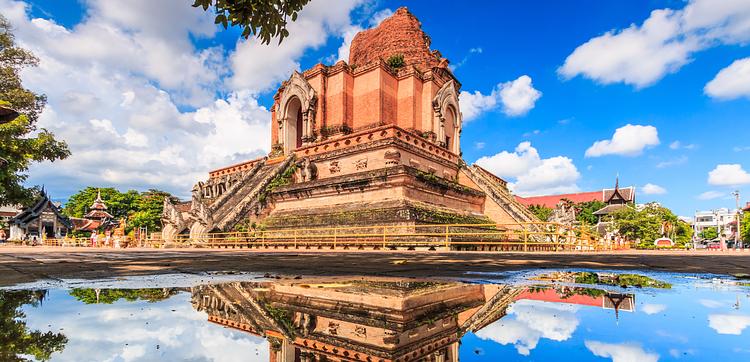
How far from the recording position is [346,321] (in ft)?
6.97

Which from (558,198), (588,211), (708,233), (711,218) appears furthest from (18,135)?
(711,218)

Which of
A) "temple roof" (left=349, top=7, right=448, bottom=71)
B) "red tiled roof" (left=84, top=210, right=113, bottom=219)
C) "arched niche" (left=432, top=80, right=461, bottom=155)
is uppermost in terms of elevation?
"temple roof" (left=349, top=7, right=448, bottom=71)

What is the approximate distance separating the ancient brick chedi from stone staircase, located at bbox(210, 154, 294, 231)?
0.05 metres

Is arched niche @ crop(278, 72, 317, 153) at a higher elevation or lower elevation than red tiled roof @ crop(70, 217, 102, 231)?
higher

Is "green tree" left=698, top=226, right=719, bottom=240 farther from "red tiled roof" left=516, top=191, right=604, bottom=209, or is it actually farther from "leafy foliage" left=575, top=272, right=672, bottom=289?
"leafy foliage" left=575, top=272, right=672, bottom=289

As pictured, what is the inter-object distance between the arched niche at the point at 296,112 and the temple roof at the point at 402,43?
428 centimetres

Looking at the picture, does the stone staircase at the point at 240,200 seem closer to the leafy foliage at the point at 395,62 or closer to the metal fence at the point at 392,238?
the metal fence at the point at 392,238

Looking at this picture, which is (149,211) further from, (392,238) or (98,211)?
(392,238)

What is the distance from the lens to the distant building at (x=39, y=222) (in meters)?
41.2

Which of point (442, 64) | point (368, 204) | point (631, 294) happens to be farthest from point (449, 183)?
point (631, 294)

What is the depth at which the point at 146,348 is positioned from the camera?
1.67 meters

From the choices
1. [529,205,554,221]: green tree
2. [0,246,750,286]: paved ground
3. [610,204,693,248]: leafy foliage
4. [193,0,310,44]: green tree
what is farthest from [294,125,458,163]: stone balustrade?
[610,204,693,248]: leafy foliage

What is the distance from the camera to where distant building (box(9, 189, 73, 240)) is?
41.2 metres

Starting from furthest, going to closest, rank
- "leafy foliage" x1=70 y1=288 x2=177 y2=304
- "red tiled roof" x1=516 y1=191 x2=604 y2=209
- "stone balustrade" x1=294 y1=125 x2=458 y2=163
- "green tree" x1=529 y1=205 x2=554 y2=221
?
"red tiled roof" x1=516 y1=191 x2=604 y2=209 < "green tree" x1=529 y1=205 x2=554 y2=221 < "stone balustrade" x1=294 y1=125 x2=458 y2=163 < "leafy foliage" x1=70 y1=288 x2=177 y2=304
